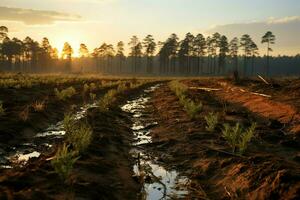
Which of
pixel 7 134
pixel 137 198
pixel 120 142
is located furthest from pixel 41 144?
pixel 137 198

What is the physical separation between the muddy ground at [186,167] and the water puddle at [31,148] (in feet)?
3.71

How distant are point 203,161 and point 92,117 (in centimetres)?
740

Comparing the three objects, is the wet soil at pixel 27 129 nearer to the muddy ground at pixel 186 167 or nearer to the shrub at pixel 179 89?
the muddy ground at pixel 186 167

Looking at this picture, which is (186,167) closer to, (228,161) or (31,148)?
(228,161)

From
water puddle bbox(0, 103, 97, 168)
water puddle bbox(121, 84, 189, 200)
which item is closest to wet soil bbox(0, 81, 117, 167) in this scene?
water puddle bbox(0, 103, 97, 168)

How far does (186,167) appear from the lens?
10875 mm

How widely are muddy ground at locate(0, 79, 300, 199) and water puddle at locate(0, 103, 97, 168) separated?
113 cm

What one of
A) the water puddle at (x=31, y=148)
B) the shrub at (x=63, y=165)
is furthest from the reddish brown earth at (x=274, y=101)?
the shrub at (x=63, y=165)

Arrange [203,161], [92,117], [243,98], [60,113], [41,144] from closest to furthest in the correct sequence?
[203,161]
[41,144]
[92,117]
[60,113]
[243,98]

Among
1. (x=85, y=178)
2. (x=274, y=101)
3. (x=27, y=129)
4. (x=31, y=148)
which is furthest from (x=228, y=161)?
(x=274, y=101)

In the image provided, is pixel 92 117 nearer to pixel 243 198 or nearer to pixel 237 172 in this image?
pixel 237 172

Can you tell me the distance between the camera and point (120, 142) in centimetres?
1352

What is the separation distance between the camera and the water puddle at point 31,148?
10688mm

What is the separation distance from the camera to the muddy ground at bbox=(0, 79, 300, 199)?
7.73 meters
